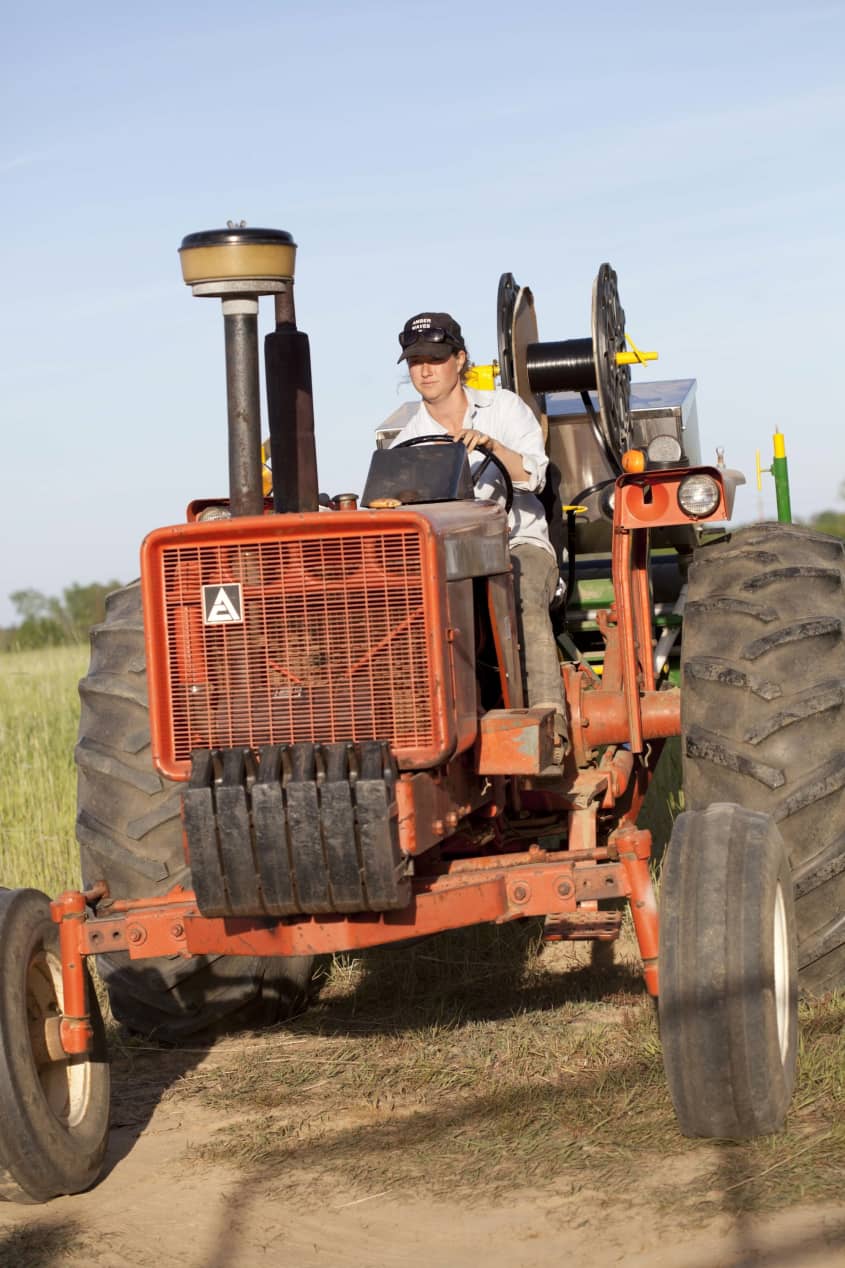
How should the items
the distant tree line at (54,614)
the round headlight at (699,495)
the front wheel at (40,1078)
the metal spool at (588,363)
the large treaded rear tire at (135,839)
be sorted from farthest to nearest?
the distant tree line at (54,614), the metal spool at (588,363), the round headlight at (699,495), the large treaded rear tire at (135,839), the front wheel at (40,1078)

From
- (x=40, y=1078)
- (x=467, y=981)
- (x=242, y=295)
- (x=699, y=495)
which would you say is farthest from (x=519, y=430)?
(x=40, y=1078)

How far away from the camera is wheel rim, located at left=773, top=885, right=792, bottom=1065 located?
162 inches

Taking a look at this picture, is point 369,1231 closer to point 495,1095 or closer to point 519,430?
point 495,1095

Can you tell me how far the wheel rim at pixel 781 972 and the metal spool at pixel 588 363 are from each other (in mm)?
2492

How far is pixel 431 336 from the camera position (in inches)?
224

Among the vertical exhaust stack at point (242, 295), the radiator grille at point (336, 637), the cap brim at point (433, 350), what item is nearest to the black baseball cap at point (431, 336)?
the cap brim at point (433, 350)

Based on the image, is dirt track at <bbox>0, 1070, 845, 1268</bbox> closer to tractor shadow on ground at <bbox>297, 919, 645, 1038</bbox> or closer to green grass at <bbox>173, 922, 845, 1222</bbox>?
green grass at <bbox>173, 922, 845, 1222</bbox>

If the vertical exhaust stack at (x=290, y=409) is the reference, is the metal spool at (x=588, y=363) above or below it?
above

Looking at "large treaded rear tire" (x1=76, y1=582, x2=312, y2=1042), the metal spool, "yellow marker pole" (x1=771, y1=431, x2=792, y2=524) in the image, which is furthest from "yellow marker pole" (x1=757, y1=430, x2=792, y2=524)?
"large treaded rear tire" (x1=76, y1=582, x2=312, y2=1042)

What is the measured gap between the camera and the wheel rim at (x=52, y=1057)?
4.39 meters

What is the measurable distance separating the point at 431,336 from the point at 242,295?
1.61 m

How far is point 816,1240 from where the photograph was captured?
11.4 feet

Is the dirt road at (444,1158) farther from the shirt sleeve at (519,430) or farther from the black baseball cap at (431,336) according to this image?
the black baseball cap at (431,336)

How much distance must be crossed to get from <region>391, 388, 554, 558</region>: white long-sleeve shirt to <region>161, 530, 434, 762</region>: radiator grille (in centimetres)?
143
